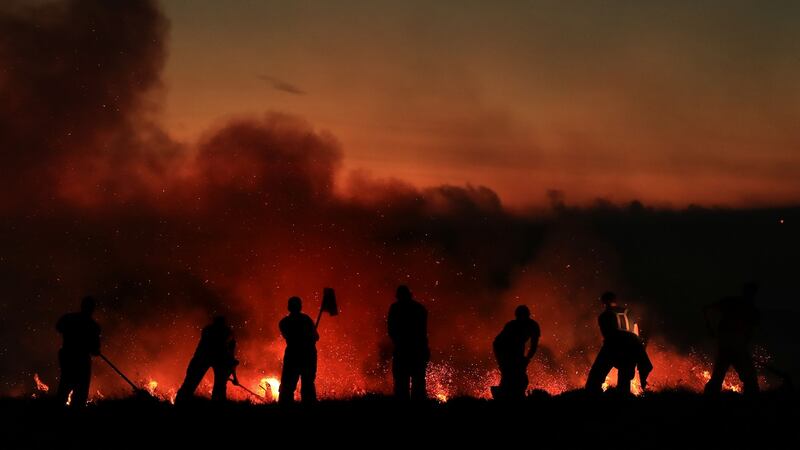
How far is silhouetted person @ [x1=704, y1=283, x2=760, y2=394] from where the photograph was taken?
18.4 meters

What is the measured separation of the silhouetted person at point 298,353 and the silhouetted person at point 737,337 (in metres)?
6.86

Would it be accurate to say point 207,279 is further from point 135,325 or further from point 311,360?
point 311,360

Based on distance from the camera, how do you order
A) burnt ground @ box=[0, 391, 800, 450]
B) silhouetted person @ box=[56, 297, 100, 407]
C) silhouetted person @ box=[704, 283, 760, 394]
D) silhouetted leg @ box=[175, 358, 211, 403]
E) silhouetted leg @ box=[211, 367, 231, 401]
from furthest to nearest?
silhouetted person @ box=[704, 283, 760, 394]
silhouetted leg @ box=[211, 367, 231, 401]
silhouetted leg @ box=[175, 358, 211, 403]
silhouetted person @ box=[56, 297, 100, 407]
burnt ground @ box=[0, 391, 800, 450]

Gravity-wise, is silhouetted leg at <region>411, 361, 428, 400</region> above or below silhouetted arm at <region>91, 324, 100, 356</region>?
below

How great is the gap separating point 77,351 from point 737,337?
11.2m

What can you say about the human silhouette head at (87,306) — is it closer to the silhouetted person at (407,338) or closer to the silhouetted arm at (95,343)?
the silhouetted arm at (95,343)

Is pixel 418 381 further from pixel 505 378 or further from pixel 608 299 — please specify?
pixel 608 299

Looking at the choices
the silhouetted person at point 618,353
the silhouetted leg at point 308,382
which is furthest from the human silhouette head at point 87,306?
the silhouetted person at point 618,353

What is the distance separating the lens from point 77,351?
1720 centimetres

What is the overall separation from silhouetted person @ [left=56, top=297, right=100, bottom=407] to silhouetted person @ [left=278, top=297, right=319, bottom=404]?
10.2 feet

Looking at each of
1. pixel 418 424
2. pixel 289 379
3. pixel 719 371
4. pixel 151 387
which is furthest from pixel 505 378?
pixel 151 387

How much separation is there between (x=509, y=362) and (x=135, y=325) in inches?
2875

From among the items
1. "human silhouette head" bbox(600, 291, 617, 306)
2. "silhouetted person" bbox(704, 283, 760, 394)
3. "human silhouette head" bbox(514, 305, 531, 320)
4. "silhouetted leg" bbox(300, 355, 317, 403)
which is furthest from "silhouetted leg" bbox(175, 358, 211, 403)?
"silhouetted person" bbox(704, 283, 760, 394)

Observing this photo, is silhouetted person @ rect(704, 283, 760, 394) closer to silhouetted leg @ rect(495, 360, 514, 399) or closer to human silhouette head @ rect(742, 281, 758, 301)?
human silhouette head @ rect(742, 281, 758, 301)
